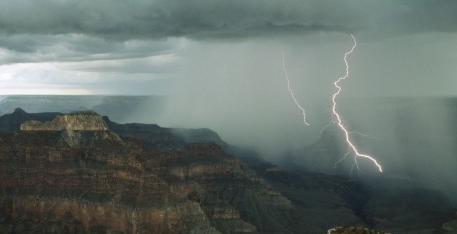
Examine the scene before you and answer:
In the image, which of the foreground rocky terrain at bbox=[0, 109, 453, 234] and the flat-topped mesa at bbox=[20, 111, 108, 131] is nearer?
the foreground rocky terrain at bbox=[0, 109, 453, 234]

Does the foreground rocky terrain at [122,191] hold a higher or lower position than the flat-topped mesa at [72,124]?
lower

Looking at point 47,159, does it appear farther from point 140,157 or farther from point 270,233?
point 270,233

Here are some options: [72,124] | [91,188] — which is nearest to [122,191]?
[91,188]

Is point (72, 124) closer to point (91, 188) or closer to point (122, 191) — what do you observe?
point (91, 188)

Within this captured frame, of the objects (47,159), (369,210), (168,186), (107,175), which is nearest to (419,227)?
(369,210)

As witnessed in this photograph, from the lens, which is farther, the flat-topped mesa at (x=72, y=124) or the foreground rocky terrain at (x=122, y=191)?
the flat-topped mesa at (x=72, y=124)
